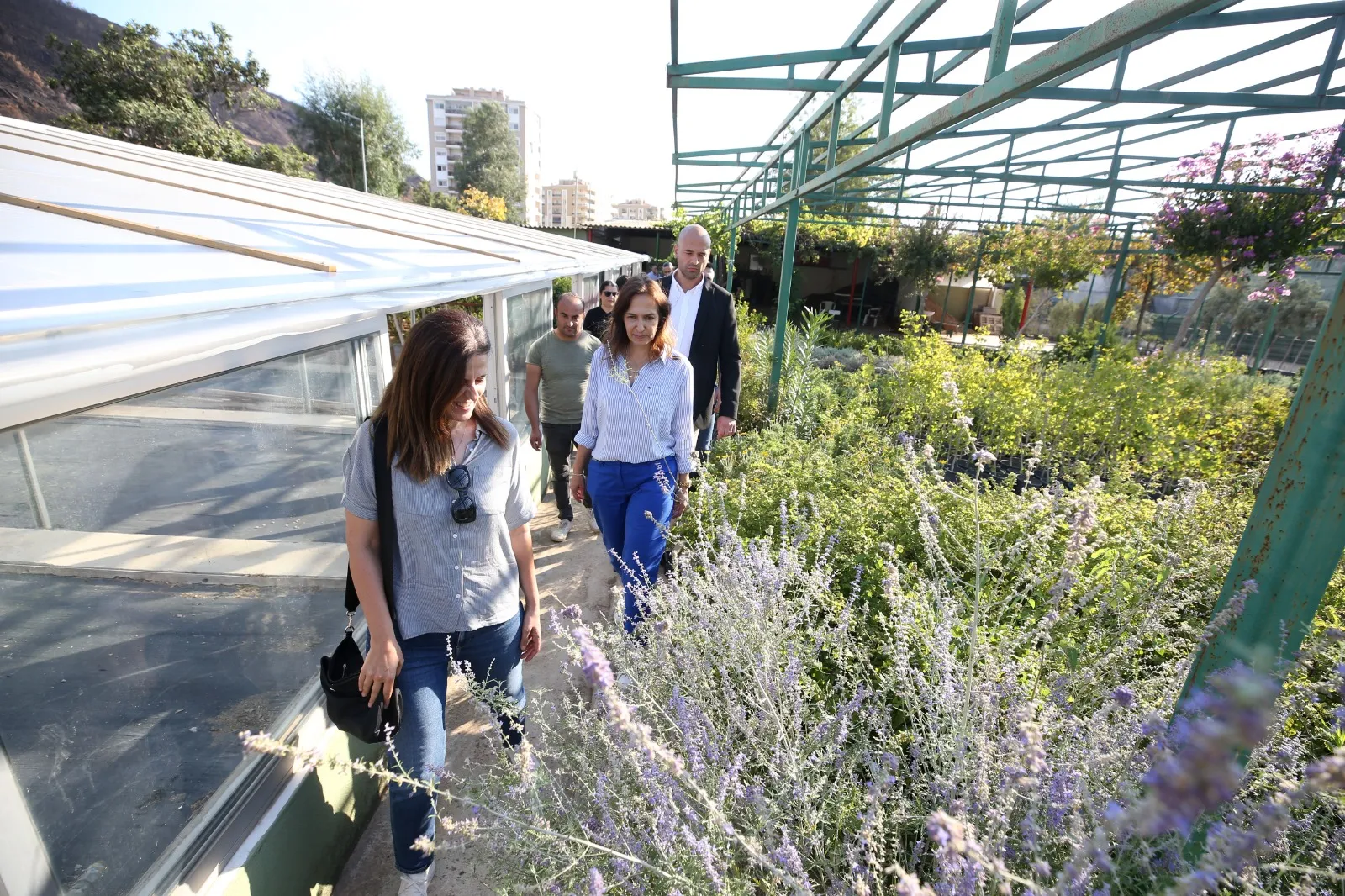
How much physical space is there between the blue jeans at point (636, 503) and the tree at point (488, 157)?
38229 millimetres

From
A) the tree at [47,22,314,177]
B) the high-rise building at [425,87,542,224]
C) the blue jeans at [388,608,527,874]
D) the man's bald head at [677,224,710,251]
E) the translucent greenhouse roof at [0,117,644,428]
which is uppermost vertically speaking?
the high-rise building at [425,87,542,224]

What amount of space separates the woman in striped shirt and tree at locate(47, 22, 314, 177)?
2189 cm

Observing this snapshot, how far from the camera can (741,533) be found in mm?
2963

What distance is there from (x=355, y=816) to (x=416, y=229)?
3.53 metres

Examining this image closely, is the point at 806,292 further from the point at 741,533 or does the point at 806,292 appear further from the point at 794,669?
the point at 794,669

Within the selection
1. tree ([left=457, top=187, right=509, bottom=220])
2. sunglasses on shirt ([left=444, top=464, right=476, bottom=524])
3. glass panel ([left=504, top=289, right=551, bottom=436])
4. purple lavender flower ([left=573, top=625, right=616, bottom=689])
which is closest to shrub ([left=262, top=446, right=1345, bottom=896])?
purple lavender flower ([left=573, top=625, right=616, bottom=689])

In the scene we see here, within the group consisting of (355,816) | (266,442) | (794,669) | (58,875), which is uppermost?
(266,442)

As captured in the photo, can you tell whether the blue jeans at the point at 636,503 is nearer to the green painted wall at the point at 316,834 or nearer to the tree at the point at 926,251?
the green painted wall at the point at 316,834

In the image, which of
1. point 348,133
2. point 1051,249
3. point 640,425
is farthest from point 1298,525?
point 348,133

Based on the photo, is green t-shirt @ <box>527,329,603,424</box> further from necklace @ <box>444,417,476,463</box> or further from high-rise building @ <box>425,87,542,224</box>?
high-rise building @ <box>425,87,542,224</box>

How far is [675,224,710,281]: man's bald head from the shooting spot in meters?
3.40

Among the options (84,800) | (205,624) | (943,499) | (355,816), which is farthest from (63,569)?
(943,499)

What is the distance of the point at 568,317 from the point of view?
383 cm

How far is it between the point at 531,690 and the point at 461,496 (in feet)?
4.35
